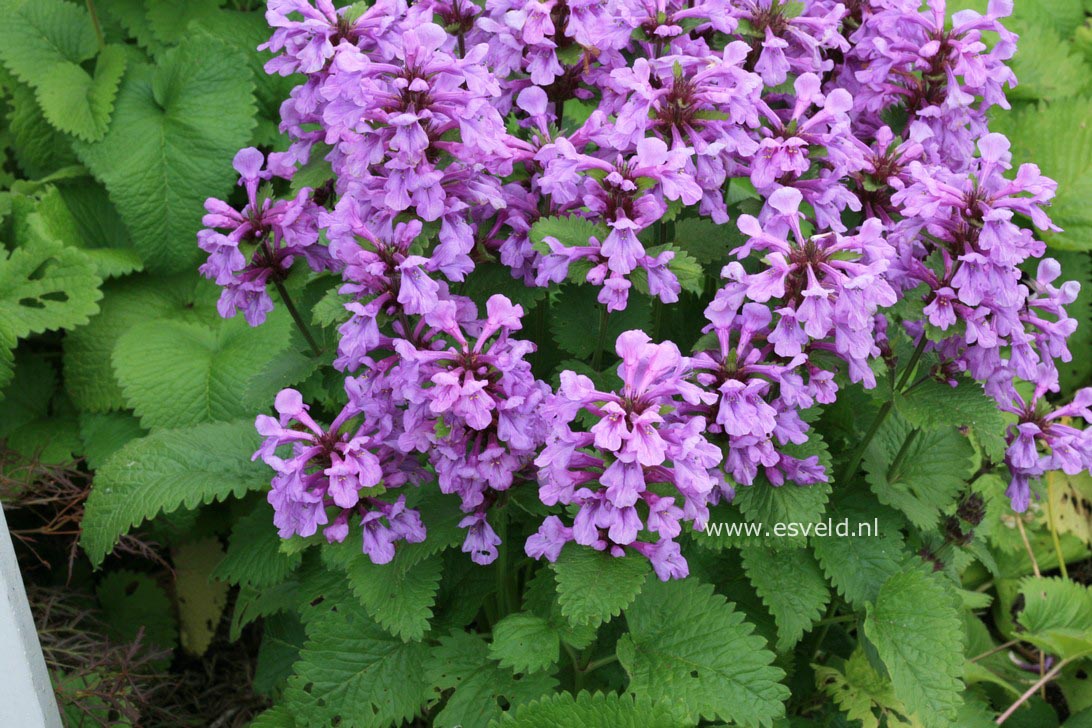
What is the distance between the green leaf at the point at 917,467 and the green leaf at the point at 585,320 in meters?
0.48

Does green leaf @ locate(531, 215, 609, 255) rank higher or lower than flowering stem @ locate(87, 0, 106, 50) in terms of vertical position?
higher

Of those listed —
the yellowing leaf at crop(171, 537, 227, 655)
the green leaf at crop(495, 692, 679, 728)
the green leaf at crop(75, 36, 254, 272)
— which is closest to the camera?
the green leaf at crop(495, 692, 679, 728)

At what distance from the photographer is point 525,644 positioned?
5.43 ft

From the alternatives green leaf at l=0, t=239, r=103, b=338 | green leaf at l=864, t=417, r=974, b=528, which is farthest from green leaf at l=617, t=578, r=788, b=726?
green leaf at l=0, t=239, r=103, b=338

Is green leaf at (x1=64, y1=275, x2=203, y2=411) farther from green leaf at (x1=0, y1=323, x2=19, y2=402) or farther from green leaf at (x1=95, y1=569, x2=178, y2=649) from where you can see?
green leaf at (x1=95, y1=569, x2=178, y2=649)

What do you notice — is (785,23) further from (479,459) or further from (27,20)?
(27,20)

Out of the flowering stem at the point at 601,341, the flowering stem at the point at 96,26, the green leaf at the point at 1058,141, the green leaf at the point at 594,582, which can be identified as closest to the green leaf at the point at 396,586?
the green leaf at the point at 594,582

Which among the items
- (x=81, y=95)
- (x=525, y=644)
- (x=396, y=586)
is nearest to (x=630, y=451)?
(x=525, y=644)

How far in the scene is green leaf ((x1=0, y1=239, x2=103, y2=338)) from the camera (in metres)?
2.55

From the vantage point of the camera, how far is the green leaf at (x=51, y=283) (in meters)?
2.55

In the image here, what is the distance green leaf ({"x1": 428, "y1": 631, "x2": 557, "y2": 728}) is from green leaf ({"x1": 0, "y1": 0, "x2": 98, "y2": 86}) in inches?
79.3

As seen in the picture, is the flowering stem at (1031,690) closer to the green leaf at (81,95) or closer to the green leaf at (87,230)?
the green leaf at (87,230)

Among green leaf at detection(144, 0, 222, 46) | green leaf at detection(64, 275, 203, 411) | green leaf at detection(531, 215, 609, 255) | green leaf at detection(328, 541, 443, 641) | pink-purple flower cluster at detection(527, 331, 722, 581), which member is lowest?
green leaf at detection(64, 275, 203, 411)

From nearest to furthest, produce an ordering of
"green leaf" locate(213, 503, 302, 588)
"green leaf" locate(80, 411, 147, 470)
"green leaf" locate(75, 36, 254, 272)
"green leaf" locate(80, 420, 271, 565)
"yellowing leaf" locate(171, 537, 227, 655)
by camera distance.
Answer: "green leaf" locate(80, 420, 271, 565)
"green leaf" locate(213, 503, 302, 588)
"green leaf" locate(80, 411, 147, 470)
"yellowing leaf" locate(171, 537, 227, 655)
"green leaf" locate(75, 36, 254, 272)
